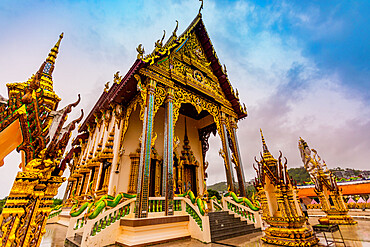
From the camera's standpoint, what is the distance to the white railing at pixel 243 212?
5742 millimetres

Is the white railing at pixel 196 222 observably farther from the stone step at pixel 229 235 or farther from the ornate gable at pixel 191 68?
the ornate gable at pixel 191 68

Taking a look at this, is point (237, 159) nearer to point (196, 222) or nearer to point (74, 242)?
point (196, 222)

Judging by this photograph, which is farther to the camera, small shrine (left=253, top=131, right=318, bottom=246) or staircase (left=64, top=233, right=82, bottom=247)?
staircase (left=64, top=233, right=82, bottom=247)

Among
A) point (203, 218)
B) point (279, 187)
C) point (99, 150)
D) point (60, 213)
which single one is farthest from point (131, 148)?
point (60, 213)

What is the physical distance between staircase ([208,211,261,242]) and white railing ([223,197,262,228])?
0.69 ft

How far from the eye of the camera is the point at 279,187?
397 cm

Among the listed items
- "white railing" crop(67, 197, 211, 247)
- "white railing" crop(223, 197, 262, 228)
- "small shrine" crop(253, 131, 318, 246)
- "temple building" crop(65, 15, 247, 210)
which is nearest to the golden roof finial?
"temple building" crop(65, 15, 247, 210)

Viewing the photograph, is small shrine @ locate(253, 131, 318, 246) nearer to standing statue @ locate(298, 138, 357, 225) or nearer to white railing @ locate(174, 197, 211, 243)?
white railing @ locate(174, 197, 211, 243)

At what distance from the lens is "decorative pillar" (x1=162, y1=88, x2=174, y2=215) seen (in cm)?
483

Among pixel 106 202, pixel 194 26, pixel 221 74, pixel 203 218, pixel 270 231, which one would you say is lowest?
pixel 270 231

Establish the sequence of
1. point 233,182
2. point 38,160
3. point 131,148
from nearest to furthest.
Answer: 1. point 38,160
2. point 233,182
3. point 131,148

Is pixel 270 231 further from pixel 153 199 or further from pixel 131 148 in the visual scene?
pixel 131 148

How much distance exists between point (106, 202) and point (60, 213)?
297 inches

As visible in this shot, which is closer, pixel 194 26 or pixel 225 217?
pixel 225 217
